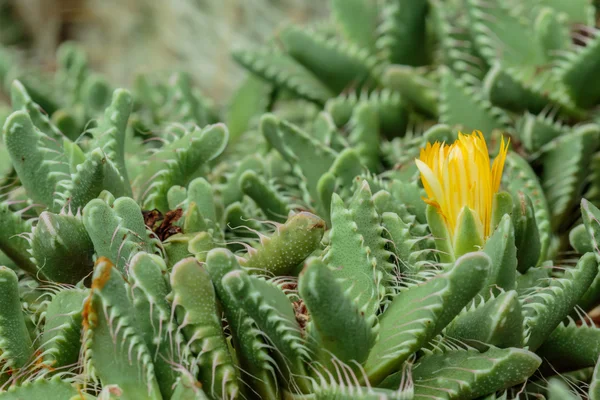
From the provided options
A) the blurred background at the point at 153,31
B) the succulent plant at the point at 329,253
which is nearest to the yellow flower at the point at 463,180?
the succulent plant at the point at 329,253

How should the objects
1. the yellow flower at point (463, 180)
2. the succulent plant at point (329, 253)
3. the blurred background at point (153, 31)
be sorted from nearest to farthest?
the succulent plant at point (329, 253) < the yellow flower at point (463, 180) < the blurred background at point (153, 31)

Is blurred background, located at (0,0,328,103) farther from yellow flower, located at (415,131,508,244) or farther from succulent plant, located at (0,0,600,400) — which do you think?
yellow flower, located at (415,131,508,244)

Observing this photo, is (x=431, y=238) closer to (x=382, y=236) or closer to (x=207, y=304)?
(x=382, y=236)

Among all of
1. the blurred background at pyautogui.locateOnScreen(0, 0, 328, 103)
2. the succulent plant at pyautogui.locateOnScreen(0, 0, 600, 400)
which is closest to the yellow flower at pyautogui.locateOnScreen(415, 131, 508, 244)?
the succulent plant at pyautogui.locateOnScreen(0, 0, 600, 400)

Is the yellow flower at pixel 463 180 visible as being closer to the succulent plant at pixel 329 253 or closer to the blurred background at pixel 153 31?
the succulent plant at pixel 329 253

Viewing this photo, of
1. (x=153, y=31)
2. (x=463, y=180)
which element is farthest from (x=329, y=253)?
(x=153, y=31)

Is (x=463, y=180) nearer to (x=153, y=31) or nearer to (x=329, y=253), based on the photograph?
(x=329, y=253)
